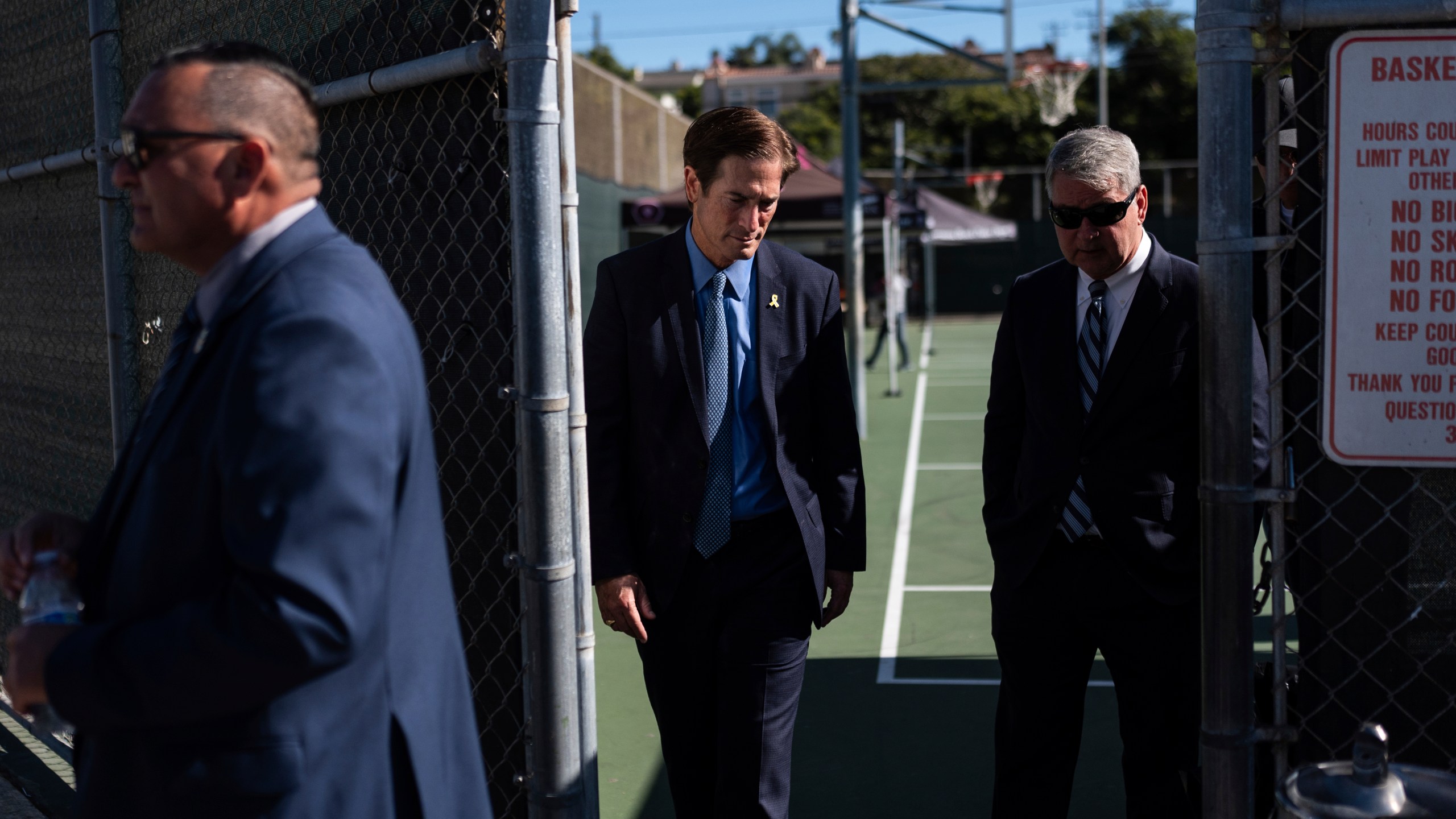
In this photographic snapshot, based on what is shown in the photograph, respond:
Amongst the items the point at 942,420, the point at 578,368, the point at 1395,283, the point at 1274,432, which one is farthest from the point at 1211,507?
the point at 942,420

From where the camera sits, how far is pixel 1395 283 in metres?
2.27

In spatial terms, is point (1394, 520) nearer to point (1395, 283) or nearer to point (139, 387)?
point (1395, 283)

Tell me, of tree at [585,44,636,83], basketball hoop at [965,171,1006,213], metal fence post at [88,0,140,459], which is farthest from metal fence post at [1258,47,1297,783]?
tree at [585,44,636,83]

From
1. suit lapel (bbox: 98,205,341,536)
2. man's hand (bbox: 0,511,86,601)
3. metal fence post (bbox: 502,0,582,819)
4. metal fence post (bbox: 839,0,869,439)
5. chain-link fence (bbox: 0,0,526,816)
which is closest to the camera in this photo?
suit lapel (bbox: 98,205,341,536)

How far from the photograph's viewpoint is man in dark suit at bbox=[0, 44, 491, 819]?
5.23ft

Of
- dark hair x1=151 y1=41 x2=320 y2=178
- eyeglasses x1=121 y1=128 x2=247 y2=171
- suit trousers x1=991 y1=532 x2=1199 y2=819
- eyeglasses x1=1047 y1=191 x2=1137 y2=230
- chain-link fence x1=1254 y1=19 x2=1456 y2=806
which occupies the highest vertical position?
dark hair x1=151 y1=41 x2=320 y2=178

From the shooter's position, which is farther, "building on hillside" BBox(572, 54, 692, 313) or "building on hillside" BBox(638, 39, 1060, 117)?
"building on hillside" BBox(638, 39, 1060, 117)

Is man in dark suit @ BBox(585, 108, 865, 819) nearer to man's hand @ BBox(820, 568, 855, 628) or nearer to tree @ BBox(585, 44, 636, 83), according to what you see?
man's hand @ BBox(820, 568, 855, 628)

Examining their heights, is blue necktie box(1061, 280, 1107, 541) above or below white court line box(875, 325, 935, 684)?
above

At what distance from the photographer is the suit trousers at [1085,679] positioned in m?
3.10

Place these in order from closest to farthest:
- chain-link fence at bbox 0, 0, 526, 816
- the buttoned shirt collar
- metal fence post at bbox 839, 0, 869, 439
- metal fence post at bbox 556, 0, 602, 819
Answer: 1. metal fence post at bbox 556, 0, 602, 819
2. chain-link fence at bbox 0, 0, 526, 816
3. the buttoned shirt collar
4. metal fence post at bbox 839, 0, 869, 439

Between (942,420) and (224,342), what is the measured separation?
13.5m

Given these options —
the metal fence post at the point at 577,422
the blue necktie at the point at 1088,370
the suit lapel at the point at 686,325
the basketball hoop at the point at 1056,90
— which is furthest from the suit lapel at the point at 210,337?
the basketball hoop at the point at 1056,90

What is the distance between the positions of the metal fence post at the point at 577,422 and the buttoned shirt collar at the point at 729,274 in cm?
52
